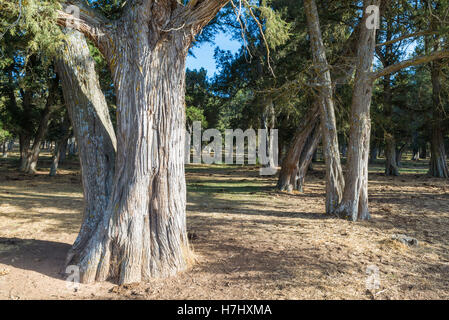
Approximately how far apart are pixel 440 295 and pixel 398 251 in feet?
5.32

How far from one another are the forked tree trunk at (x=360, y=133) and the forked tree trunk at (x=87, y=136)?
5.65 meters

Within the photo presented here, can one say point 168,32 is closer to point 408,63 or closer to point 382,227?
point 408,63

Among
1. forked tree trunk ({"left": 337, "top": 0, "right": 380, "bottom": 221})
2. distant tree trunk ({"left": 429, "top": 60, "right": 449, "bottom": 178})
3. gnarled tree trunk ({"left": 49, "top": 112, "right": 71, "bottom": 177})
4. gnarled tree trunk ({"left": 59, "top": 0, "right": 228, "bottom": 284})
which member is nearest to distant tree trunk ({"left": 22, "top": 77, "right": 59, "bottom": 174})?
gnarled tree trunk ({"left": 49, "top": 112, "right": 71, "bottom": 177})

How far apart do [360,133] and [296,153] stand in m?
4.75

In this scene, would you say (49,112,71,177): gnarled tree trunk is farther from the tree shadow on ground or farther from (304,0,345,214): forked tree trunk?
(304,0,345,214): forked tree trunk

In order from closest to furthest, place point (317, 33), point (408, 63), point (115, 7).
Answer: point (408, 63), point (115, 7), point (317, 33)

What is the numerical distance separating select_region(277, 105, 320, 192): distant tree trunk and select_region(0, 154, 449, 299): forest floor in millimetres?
2911

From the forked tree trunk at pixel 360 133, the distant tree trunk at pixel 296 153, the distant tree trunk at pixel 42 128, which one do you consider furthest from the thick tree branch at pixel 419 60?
the distant tree trunk at pixel 42 128

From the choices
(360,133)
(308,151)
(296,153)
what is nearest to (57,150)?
(296,153)

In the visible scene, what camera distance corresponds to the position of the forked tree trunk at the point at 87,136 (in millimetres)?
4480

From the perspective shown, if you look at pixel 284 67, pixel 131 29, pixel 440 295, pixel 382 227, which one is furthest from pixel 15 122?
pixel 440 295

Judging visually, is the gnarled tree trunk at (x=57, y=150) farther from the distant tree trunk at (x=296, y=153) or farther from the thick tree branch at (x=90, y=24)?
the thick tree branch at (x=90, y=24)
